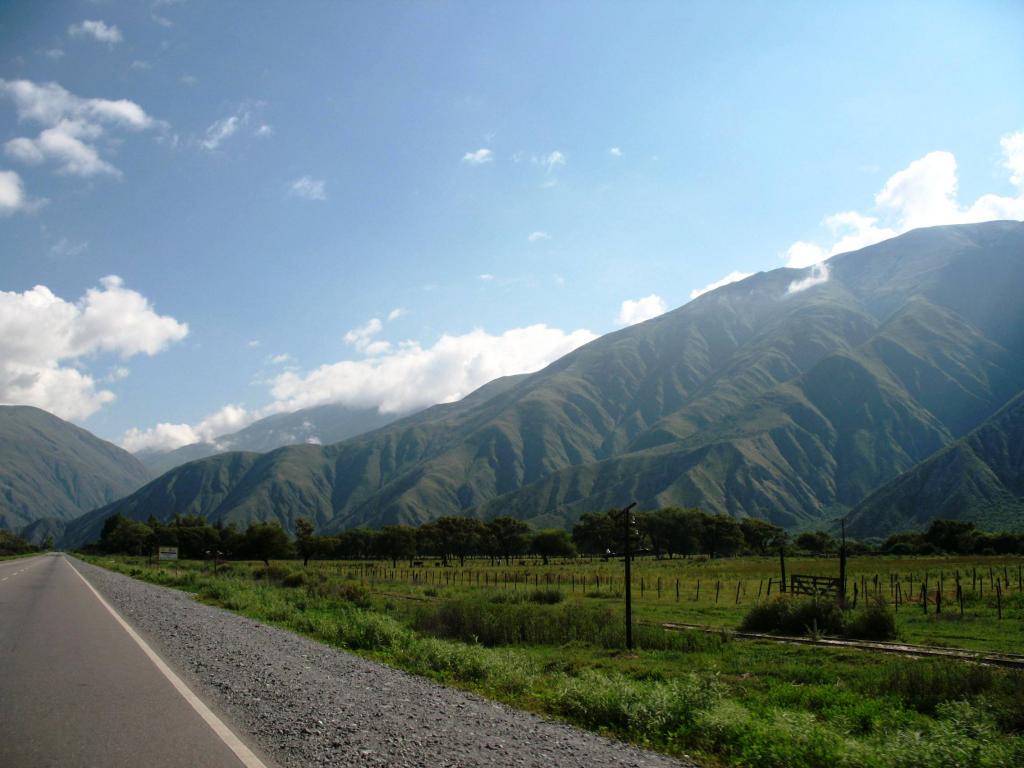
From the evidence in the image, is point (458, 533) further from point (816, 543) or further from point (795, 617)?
point (795, 617)

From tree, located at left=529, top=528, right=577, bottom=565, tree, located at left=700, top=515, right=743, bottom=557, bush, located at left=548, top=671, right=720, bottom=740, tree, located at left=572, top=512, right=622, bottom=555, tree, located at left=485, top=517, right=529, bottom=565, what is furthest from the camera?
tree, located at left=485, top=517, right=529, bottom=565

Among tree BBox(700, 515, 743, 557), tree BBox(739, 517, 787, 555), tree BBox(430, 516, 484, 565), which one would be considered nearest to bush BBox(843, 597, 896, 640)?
tree BBox(700, 515, 743, 557)

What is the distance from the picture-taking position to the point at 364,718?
9.61 m

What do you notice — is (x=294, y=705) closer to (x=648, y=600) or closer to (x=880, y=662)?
(x=880, y=662)

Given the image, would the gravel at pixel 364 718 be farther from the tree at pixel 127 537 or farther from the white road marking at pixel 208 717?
the tree at pixel 127 537

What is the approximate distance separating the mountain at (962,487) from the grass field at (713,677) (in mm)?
153967

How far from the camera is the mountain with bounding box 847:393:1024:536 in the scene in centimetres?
16412

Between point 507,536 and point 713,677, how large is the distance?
434 ft

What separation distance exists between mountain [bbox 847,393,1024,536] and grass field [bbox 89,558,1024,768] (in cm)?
15397

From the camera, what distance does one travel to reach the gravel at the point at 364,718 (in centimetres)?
806

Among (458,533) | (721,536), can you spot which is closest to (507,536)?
(458,533)

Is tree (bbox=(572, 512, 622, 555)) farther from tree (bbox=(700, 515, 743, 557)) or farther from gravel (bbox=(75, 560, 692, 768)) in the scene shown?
gravel (bbox=(75, 560, 692, 768))

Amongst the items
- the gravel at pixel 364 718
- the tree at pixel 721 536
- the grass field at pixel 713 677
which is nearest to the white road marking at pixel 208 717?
the gravel at pixel 364 718

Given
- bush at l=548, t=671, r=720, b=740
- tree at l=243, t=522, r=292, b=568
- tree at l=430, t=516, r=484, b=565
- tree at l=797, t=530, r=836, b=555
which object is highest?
bush at l=548, t=671, r=720, b=740
